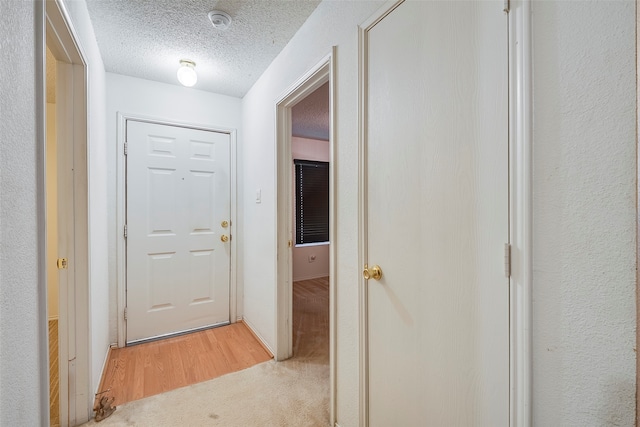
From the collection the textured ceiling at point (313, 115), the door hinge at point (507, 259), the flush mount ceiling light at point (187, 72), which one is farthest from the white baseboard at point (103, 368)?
the textured ceiling at point (313, 115)

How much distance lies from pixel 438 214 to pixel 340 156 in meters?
0.65

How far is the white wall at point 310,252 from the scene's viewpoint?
4.52 metres

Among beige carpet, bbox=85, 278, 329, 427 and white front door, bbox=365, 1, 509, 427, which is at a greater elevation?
white front door, bbox=365, 1, 509, 427

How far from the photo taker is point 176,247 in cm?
264

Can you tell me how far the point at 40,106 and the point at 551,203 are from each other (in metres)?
1.45

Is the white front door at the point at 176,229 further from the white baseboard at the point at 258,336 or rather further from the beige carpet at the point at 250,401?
the beige carpet at the point at 250,401

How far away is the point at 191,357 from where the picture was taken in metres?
2.23

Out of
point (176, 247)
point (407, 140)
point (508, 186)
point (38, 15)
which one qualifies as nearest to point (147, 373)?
point (176, 247)

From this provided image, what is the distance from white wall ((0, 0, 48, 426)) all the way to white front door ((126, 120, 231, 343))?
5.91ft

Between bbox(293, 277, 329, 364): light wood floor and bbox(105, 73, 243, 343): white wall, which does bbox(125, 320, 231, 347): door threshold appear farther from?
bbox(293, 277, 329, 364): light wood floor

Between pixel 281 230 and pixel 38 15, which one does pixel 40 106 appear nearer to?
pixel 38 15

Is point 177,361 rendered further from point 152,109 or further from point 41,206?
point 152,109

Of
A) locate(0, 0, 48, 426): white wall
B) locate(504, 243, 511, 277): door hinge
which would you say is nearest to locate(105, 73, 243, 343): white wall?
locate(0, 0, 48, 426): white wall

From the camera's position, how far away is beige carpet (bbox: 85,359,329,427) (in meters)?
1.56
